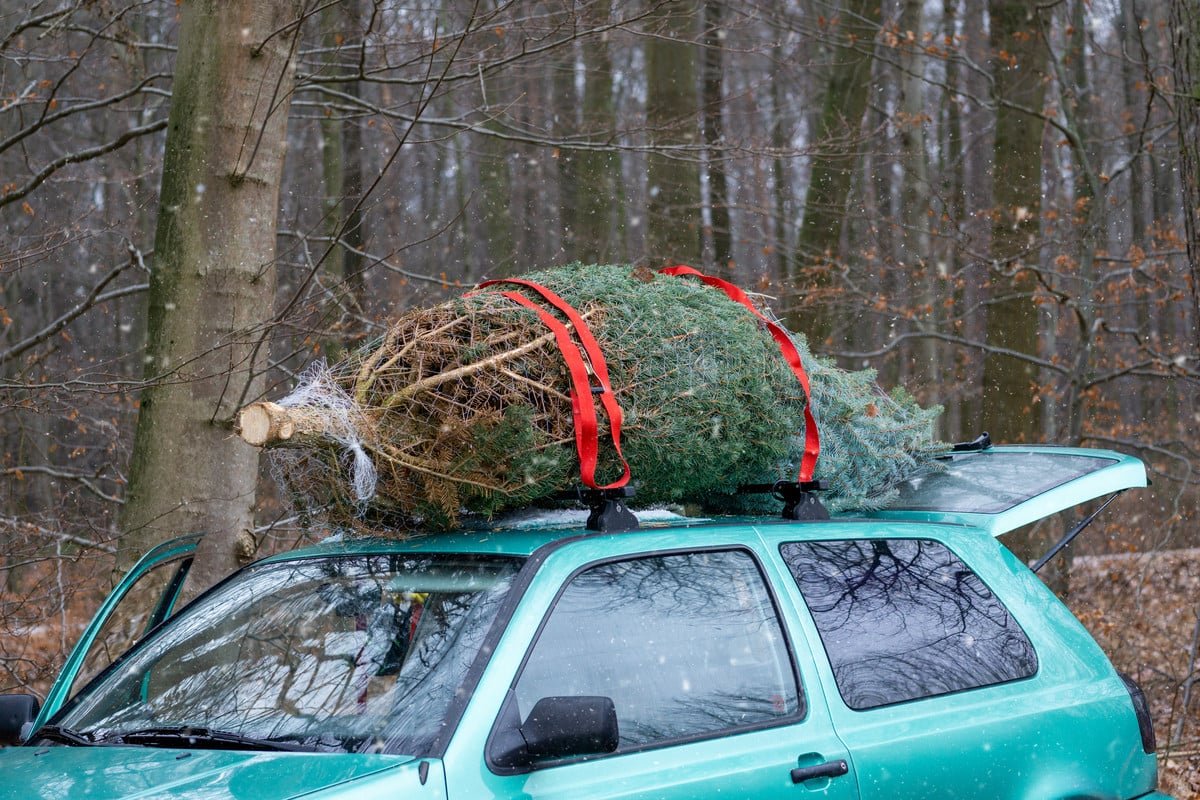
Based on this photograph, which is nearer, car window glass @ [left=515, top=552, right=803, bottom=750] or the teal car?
the teal car

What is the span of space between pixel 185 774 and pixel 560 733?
2.89ft

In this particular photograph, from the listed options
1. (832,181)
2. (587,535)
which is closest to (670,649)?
(587,535)

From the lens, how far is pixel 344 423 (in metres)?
3.46

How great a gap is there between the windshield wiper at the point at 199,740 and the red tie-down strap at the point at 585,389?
43.6 inches

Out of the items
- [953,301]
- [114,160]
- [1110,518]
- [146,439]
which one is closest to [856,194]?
[953,301]

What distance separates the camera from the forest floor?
8.20 metres

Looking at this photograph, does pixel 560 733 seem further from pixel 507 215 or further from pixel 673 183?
pixel 507 215

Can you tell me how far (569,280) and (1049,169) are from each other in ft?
52.3

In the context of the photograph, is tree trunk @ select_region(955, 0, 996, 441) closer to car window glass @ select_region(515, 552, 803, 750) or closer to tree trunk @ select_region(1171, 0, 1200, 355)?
tree trunk @ select_region(1171, 0, 1200, 355)

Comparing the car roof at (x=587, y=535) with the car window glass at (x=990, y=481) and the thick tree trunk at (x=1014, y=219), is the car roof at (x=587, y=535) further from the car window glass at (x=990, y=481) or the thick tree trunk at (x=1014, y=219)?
the thick tree trunk at (x=1014, y=219)

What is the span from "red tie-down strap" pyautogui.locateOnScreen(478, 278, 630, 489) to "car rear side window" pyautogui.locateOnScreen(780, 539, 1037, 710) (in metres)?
0.69

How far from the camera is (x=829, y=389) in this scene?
4.51 m

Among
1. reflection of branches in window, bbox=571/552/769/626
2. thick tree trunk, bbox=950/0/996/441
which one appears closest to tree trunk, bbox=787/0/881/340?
thick tree trunk, bbox=950/0/996/441

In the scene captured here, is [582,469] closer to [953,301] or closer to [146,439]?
[146,439]
